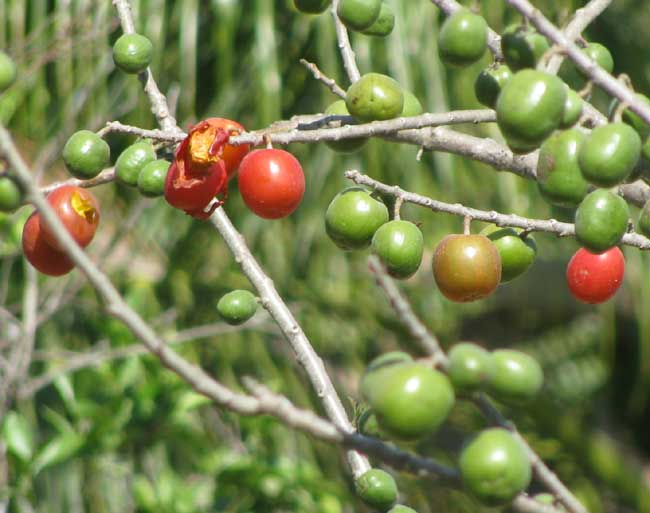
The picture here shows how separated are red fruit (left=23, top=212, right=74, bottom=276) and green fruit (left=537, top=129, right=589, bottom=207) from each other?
0.56m

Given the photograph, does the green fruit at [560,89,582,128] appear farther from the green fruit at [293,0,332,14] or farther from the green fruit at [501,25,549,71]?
the green fruit at [293,0,332,14]

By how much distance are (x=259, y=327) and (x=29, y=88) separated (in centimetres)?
103

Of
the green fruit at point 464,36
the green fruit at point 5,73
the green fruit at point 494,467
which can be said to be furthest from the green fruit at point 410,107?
the green fruit at point 494,467

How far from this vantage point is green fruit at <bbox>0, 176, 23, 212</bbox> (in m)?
0.78

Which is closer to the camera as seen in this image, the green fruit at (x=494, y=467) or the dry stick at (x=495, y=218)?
the green fruit at (x=494, y=467)

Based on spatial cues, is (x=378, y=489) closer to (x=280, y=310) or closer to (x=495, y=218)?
(x=280, y=310)

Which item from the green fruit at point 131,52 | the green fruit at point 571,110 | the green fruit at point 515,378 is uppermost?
the green fruit at point 571,110

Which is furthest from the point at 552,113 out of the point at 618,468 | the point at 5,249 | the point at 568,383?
the point at 568,383

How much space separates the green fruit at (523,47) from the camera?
95cm

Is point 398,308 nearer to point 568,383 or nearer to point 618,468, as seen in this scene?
point 618,468

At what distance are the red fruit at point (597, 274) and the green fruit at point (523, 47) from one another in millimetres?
381

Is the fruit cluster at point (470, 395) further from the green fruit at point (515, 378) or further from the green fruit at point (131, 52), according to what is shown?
the green fruit at point (131, 52)

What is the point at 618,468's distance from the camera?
3.71 metres

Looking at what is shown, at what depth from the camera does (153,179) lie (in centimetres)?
118
